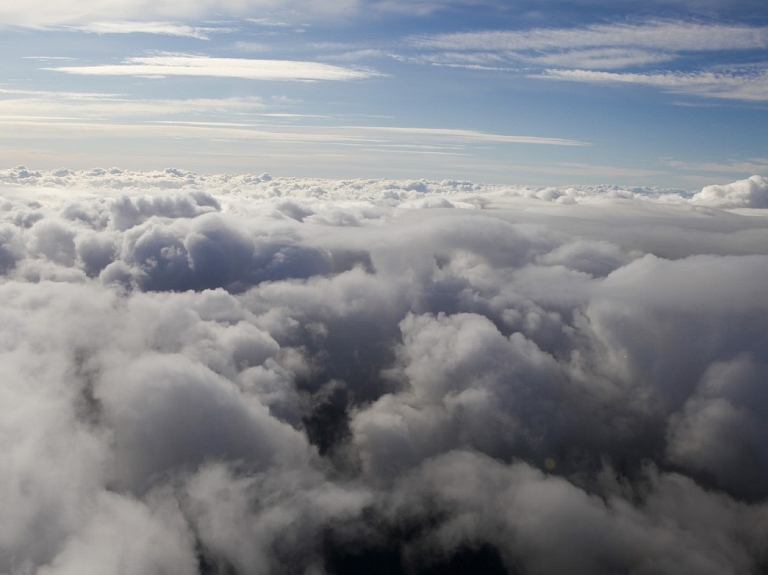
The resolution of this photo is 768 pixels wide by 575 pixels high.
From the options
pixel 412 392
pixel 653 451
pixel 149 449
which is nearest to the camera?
pixel 149 449

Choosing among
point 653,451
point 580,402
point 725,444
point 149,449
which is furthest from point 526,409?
point 149,449

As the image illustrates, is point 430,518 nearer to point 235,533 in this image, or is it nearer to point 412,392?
point 235,533

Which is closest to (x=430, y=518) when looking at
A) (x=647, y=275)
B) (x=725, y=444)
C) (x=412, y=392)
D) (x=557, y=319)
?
(x=412, y=392)

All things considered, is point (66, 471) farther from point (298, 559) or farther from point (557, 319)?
point (557, 319)

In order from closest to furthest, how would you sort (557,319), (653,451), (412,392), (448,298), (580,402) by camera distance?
(653,451), (580,402), (412,392), (557,319), (448,298)

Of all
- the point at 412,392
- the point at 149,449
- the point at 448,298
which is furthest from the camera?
the point at 448,298

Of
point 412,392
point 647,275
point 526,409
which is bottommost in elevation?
point 412,392

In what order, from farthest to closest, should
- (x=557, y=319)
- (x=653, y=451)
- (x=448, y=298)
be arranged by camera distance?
(x=448, y=298)
(x=557, y=319)
(x=653, y=451)

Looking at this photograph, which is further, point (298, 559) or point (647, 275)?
point (647, 275)

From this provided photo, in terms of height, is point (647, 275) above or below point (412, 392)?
above
